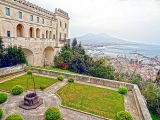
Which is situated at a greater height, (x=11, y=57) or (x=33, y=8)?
(x=33, y=8)

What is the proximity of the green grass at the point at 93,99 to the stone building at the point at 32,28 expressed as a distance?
13522mm

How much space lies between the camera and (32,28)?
2409cm

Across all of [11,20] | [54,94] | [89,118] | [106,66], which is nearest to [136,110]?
[89,118]

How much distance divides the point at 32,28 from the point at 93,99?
2021 centimetres

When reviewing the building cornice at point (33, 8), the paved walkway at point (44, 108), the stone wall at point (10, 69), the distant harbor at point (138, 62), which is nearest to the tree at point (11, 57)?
the stone wall at point (10, 69)

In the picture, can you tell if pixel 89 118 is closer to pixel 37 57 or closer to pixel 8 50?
pixel 8 50

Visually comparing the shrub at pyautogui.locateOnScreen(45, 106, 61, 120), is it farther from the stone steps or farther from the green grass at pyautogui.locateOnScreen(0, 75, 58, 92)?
the stone steps

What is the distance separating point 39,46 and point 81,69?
10.1 m

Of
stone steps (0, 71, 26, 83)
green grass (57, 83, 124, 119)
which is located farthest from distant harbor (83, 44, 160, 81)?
stone steps (0, 71, 26, 83)

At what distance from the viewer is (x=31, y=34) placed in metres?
25.6

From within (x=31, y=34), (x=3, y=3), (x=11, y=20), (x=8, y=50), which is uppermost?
(x=3, y=3)

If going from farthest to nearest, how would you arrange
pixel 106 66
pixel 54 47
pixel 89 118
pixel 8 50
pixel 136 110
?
pixel 54 47, pixel 106 66, pixel 8 50, pixel 136 110, pixel 89 118

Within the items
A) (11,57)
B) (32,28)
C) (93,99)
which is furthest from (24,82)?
(32,28)

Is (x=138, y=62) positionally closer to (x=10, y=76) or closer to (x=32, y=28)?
(x=32, y=28)
